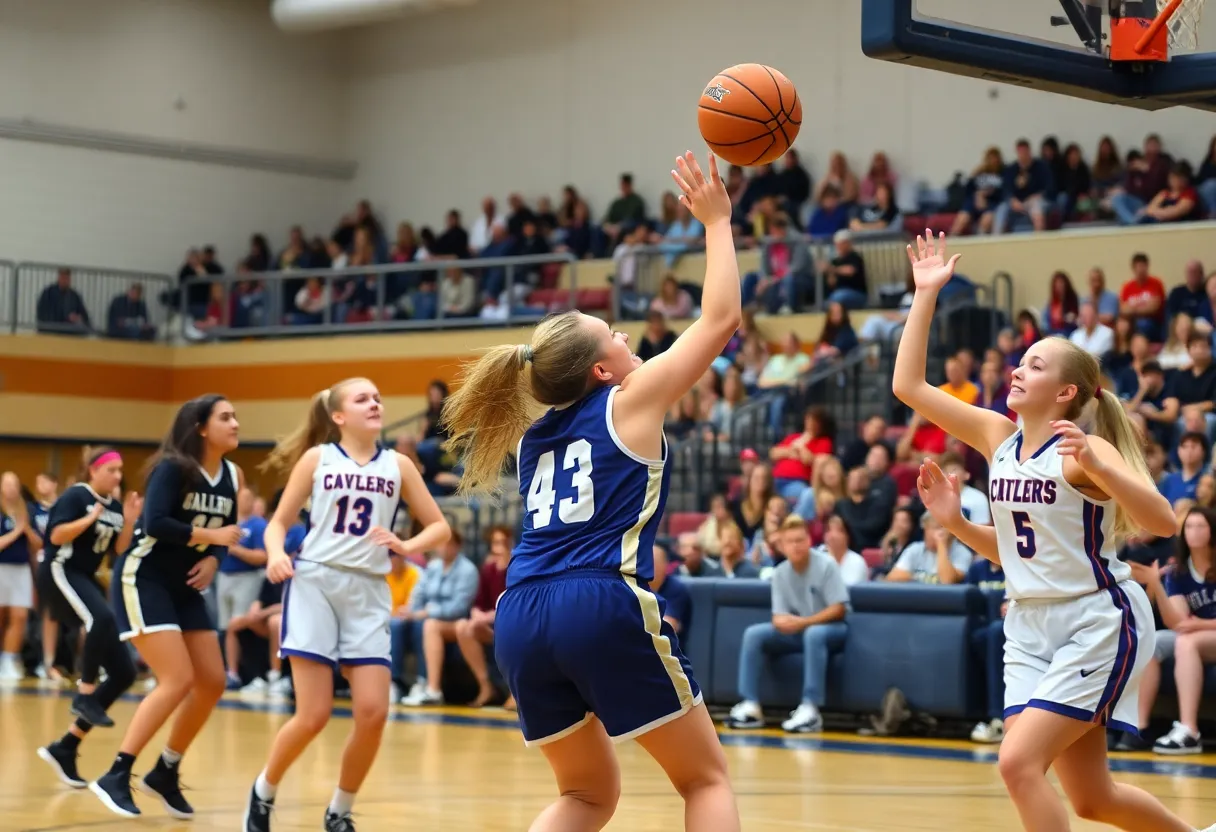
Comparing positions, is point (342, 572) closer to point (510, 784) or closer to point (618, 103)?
point (510, 784)

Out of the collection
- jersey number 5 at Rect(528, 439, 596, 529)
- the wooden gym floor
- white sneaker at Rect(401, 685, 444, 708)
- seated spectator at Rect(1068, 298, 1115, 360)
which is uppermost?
seated spectator at Rect(1068, 298, 1115, 360)

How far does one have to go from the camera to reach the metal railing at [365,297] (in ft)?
66.9

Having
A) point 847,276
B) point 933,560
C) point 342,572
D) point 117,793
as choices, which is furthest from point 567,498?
point 847,276

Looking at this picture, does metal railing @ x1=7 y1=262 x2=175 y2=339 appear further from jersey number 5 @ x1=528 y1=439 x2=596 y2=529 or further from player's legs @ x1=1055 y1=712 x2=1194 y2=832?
player's legs @ x1=1055 y1=712 x2=1194 y2=832

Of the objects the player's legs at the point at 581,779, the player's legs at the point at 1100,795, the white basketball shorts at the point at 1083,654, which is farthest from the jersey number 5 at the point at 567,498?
the player's legs at the point at 1100,795

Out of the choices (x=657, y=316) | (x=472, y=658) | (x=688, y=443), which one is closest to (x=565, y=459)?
(x=472, y=658)

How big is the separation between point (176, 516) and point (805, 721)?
5.13m

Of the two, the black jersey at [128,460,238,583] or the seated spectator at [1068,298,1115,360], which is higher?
the seated spectator at [1068,298,1115,360]

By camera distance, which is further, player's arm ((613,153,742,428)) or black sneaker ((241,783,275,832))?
black sneaker ((241,783,275,832))

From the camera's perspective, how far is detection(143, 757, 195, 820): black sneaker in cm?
751

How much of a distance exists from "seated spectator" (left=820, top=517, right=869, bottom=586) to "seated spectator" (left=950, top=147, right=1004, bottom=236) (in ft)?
21.8

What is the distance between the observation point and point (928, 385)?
531 centimetres

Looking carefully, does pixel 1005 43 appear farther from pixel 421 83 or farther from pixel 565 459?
pixel 421 83

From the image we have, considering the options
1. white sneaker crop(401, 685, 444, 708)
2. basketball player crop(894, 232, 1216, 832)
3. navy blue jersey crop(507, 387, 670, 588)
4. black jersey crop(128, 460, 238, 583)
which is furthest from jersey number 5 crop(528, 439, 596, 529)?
white sneaker crop(401, 685, 444, 708)
